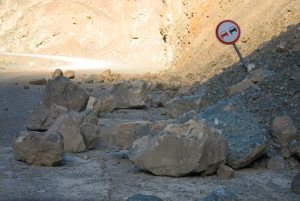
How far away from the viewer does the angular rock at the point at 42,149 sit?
4383 millimetres

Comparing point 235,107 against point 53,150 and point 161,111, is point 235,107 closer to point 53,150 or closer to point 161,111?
point 53,150

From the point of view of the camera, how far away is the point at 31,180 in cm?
375

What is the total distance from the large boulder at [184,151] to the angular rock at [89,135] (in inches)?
58.0

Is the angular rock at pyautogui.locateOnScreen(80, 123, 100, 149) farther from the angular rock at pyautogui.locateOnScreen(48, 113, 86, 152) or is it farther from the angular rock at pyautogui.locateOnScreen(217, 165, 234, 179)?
the angular rock at pyautogui.locateOnScreen(217, 165, 234, 179)

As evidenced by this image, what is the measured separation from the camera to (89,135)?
18.2 ft

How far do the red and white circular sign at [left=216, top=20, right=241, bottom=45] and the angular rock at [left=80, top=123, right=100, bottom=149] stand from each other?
3616 mm

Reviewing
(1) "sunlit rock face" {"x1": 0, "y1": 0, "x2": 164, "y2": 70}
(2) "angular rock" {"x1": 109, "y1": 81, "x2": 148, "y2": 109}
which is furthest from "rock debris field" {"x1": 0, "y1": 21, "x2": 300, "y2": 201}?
(1) "sunlit rock face" {"x1": 0, "y1": 0, "x2": 164, "y2": 70}

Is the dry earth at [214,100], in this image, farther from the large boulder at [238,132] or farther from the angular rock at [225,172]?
the large boulder at [238,132]

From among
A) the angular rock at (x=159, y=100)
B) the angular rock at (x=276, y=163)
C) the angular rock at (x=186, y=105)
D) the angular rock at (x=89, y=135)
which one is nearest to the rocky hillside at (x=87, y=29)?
the angular rock at (x=159, y=100)

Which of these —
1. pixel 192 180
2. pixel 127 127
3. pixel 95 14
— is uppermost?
pixel 95 14

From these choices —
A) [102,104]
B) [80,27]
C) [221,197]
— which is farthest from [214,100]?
[80,27]

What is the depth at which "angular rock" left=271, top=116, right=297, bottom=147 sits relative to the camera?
4.90m

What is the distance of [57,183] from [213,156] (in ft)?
5.12

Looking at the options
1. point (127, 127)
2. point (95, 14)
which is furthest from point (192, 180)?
point (95, 14)
